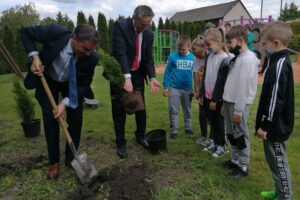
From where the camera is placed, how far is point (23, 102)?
5.26 meters

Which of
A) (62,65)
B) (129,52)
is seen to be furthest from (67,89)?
(129,52)

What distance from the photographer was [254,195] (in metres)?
3.22

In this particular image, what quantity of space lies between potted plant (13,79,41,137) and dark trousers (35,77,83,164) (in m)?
1.61

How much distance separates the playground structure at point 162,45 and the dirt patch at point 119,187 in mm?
16759

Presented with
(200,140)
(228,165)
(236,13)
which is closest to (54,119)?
(228,165)

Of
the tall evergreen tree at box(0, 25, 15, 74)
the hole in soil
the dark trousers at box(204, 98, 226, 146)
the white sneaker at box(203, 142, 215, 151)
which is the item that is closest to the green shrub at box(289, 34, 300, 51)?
the tall evergreen tree at box(0, 25, 15, 74)

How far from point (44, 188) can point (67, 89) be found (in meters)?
1.13

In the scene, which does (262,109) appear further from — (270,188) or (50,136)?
(50,136)

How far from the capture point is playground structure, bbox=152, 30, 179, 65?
20317mm

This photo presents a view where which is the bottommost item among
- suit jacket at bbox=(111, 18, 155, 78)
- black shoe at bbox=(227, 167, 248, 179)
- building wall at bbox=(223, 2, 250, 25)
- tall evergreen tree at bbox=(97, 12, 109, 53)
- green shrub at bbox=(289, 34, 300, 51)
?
black shoe at bbox=(227, 167, 248, 179)

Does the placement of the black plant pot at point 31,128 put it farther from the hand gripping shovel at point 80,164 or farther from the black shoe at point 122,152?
the hand gripping shovel at point 80,164

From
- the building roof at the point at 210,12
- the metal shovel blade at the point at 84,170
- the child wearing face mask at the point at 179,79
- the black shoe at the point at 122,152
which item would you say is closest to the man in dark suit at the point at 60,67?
the metal shovel blade at the point at 84,170

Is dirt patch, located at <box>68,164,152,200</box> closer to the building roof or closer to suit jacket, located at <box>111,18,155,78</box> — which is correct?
suit jacket, located at <box>111,18,155,78</box>

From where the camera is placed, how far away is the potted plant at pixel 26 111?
518 cm
